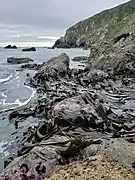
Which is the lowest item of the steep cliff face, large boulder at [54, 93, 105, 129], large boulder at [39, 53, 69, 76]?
the steep cliff face

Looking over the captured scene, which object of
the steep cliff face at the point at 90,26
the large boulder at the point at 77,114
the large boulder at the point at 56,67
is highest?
the large boulder at the point at 77,114

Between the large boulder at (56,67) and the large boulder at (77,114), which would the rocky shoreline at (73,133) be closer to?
the large boulder at (77,114)

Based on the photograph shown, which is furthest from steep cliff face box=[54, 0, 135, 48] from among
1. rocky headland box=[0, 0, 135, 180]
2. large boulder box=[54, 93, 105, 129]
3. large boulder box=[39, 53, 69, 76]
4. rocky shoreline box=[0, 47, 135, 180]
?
large boulder box=[54, 93, 105, 129]

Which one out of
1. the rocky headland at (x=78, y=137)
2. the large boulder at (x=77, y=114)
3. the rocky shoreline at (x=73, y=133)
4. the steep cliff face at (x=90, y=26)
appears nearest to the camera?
the rocky headland at (x=78, y=137)

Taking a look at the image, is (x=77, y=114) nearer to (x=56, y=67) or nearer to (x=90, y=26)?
(x=56, y=67)

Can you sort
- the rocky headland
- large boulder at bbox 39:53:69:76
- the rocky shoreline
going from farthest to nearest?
1. large boulder at bbox 39:53:69:76
2. the rocky shoreline
3. the rocky headland

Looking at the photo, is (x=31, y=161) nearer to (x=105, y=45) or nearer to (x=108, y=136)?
(x=108, y=136)

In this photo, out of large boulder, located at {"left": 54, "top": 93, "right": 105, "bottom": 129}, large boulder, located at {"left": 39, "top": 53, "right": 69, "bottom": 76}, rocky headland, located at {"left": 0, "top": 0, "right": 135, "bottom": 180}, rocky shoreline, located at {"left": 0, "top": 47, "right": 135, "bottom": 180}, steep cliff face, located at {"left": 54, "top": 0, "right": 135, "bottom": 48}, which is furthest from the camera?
steep cliff face, located at {"left": 54, "top": 0, "right": 135, "bottom": 48}

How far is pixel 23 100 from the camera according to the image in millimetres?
18797

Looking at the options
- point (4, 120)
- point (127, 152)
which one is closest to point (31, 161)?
point (127, 152)

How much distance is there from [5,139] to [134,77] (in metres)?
16.9

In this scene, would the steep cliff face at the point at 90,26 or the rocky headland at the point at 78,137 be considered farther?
the steep cliff face at the point at 90,26

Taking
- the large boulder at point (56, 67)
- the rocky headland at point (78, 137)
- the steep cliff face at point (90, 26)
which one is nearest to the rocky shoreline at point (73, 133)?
the rocky headland at point (78, 137)

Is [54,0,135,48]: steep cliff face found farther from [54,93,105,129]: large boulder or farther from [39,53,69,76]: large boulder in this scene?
[54,93,105,129]: large boulder
